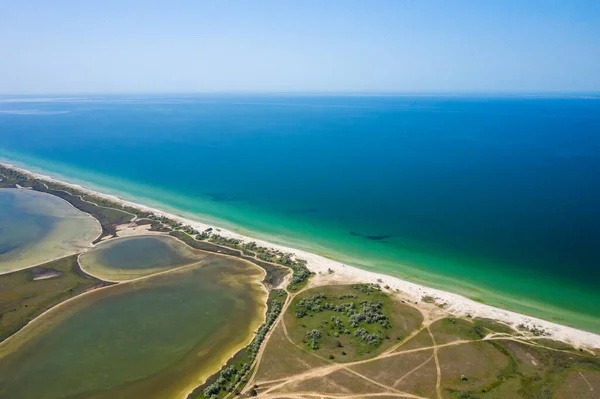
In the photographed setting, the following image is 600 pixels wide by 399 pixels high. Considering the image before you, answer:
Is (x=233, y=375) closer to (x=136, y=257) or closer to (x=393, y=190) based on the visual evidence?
(x=136, y=257)

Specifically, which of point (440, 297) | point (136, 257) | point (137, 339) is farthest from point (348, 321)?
point (136, 257)

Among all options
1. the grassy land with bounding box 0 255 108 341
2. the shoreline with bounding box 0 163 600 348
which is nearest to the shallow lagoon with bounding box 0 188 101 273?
the grassy land with bounding box 0 255 108 341

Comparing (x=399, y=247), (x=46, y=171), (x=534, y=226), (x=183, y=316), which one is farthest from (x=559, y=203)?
(x=46, y=171)

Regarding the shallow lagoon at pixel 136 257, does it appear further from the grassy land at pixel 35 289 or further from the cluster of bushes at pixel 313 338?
the cluster of bushes at pixel 313 338

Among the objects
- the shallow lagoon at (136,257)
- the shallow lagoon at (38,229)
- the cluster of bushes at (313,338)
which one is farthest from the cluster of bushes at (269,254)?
the shallow lagoon at (38,229)

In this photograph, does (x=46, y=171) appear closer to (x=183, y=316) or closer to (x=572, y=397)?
(x=183, y=316)

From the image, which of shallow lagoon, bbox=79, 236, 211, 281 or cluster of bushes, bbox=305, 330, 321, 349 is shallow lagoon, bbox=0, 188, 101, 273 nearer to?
shallow lagoon, bbox=79, 236, 211, 281
